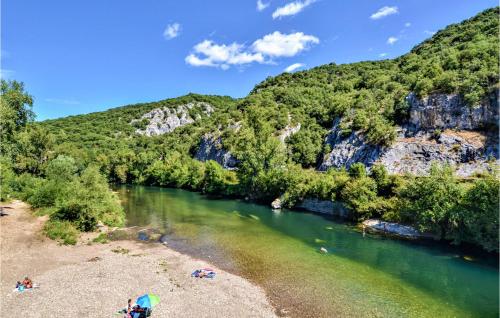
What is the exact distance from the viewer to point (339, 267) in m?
30.2

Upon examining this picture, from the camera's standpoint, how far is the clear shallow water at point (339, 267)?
888 inches

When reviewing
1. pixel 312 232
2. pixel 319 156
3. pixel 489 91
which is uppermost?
pixel 489 91

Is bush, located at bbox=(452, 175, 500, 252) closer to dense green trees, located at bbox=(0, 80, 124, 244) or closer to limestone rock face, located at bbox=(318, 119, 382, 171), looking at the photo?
limestone rock face, located at bbox=(318, 119, 382, 171)

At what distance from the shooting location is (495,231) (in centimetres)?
3198

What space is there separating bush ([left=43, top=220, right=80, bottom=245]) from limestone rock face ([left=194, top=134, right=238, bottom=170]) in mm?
69718

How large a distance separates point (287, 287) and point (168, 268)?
450 inches

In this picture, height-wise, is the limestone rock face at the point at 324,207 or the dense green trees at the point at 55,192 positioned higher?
the dense green trees at the point at 55,192

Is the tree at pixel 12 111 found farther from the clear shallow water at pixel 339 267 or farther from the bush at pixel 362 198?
the bush at pixel 362 198

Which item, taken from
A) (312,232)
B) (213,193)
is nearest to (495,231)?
(312,232)

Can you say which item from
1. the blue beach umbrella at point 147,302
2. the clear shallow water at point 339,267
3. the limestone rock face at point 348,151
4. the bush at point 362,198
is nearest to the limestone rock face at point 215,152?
the limestone rock face at point 348,151

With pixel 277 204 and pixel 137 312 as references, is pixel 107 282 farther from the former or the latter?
pixel 277 204

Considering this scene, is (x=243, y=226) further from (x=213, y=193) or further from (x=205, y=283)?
(x=213, y=193)

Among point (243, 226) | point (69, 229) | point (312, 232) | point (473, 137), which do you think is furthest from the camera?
point (473, 137)

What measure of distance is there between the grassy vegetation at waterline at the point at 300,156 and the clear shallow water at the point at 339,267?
6013 millimetres
